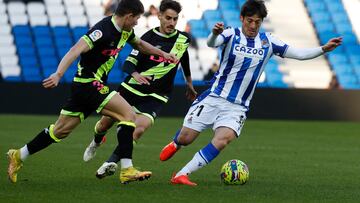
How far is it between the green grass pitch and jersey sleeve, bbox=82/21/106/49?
145cm

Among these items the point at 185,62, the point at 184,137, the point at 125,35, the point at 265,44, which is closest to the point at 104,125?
the point at 185,62

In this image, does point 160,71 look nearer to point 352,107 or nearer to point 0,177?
point 0,177

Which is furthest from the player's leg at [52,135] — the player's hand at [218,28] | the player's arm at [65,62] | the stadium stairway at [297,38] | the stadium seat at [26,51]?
the stadium stairway at [297,38]

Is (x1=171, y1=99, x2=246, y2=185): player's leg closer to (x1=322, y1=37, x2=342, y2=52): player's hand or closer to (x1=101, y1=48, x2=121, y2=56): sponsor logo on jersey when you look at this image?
(x1=322, y1=37, x2=342, y2=52): player's hand

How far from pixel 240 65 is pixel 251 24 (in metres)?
0.48

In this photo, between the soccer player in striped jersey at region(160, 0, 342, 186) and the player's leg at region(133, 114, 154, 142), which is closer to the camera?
the soccer player in striped jersey at region(160, 0, 342, 186)

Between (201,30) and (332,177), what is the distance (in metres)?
16.3

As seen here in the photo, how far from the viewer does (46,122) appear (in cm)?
2067

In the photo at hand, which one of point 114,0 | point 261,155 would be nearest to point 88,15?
point 114,0

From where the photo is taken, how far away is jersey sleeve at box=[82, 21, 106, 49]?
9094 millimetres

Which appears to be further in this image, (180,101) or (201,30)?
(201,30)

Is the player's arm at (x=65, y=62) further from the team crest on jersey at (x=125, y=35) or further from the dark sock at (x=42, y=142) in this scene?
the dark sock at (x=42, y=142)

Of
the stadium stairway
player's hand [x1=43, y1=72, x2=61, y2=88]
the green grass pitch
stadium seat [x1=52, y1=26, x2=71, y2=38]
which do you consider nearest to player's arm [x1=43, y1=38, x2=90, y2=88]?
player's hand [x1=43, y1=72, x2=61, y2=88]

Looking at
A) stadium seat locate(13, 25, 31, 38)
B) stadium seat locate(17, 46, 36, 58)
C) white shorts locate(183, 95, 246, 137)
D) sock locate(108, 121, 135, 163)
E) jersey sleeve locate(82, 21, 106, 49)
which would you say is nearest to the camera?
jersey sleeve locate(82, 21, 106, 49)
